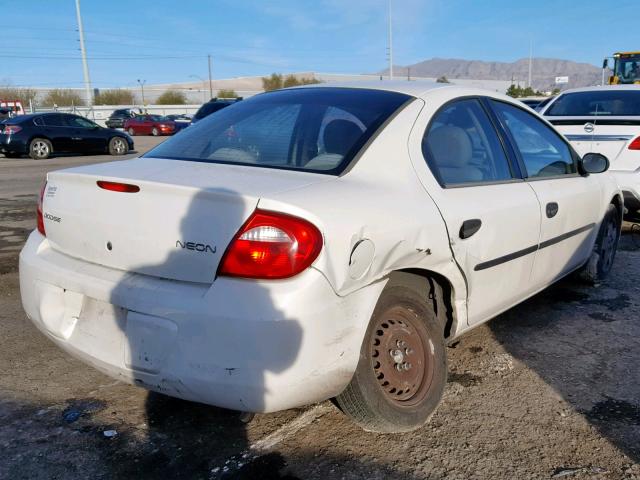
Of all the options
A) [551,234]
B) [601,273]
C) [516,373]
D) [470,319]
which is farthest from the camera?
[601,273]

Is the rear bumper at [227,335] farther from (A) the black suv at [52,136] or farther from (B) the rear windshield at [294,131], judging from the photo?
(A) the black suv at [52,136]

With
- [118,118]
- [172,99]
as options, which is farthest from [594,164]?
[172,99]

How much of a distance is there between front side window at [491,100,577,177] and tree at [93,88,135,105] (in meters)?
81.1

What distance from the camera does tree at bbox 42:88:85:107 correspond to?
72.1 m

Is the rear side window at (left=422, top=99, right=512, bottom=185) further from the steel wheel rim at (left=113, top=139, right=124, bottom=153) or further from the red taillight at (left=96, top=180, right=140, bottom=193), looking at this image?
the steel wheel rim at (left=113, top=139, right=124, bottom=153)

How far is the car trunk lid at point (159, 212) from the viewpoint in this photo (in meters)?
2.26

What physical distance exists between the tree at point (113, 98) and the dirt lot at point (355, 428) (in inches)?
3197

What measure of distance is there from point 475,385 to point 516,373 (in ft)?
1.00

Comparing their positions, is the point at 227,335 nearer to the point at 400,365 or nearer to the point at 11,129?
the point at 400,365

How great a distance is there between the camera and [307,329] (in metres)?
2.21

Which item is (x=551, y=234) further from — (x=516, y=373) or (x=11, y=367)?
(x=11, y=367)

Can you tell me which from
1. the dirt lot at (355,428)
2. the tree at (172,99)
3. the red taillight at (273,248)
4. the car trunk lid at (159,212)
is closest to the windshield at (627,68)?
the dirt lot at (355,428)

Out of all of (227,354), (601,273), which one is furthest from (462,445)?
(601,273)

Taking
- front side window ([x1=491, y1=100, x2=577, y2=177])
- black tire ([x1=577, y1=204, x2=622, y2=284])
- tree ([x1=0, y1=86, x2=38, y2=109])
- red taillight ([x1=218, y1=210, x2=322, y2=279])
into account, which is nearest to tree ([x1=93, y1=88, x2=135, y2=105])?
tree ([x1=0, y1=86, x2=38, y2=109])
